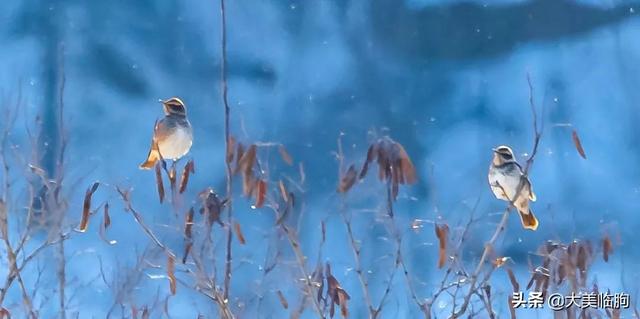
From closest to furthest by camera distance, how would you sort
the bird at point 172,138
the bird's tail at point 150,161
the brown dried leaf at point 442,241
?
the brown dried leaf at point 442,241
the bird at point 172,138
the bird's tail at point 150,161

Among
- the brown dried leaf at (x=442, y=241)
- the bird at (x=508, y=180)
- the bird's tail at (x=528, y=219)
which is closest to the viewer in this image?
the brown dried leaf at (x=442, y=241)

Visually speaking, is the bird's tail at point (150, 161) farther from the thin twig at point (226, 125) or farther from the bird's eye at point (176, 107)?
the thin twig at point (226, 125)

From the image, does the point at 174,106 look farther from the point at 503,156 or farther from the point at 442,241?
the point at 442,241

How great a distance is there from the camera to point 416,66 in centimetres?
802

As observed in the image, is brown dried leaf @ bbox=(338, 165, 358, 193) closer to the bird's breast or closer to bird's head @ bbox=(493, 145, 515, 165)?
the bird's breast

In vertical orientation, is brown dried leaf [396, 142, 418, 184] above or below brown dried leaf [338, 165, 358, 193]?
above

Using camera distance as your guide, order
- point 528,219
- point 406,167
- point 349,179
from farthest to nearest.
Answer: point 528,219 < point 349,179 < point 406,167

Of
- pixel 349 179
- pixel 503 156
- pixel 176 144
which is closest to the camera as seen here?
pixel 349 179

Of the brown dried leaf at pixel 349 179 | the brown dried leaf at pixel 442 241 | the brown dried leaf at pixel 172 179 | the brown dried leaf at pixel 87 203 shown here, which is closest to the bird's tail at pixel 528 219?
the brown dried leaf at pixel 442 241

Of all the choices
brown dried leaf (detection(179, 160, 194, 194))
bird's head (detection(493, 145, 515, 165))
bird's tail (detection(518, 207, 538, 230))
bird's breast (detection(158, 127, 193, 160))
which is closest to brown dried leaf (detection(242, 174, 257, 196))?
brown dried leaf (detection(179, 160, 194, 194))

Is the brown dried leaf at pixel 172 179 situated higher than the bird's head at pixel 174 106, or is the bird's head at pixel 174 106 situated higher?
the bird's head at pixel 174 106

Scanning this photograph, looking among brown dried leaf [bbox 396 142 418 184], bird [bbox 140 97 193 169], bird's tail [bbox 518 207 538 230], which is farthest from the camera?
Result: bird's tail [bbox 518 207 538 230]

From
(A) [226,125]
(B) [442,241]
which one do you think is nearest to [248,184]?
(A) [226,125]

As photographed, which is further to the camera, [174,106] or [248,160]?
[174,106]
